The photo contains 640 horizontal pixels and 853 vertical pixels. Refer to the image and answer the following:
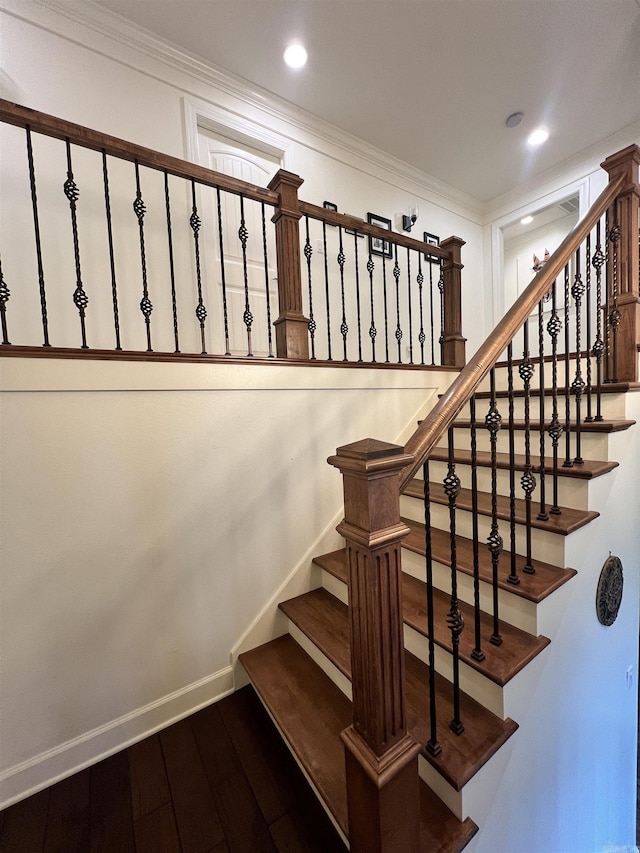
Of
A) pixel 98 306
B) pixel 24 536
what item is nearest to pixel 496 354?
pixel 24 536

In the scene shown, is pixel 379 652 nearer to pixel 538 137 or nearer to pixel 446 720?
pixel 446 720

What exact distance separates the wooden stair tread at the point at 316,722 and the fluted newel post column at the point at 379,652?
0.45ft

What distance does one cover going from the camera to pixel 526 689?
1108 millimetres

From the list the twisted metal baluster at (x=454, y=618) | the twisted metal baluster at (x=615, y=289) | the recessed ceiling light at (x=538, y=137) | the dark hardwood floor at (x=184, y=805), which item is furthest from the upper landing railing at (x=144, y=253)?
the recessed ceiling light at (x=538, y=137)

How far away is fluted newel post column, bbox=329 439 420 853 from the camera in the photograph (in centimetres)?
76

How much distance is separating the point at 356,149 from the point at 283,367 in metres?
2.58

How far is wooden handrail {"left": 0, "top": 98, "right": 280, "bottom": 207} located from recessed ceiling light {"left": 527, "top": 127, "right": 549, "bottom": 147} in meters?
2.91

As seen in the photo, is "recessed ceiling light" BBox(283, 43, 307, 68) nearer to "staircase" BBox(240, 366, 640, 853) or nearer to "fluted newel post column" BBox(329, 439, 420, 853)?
"staircase" BBox(240, 366, 640, 853)

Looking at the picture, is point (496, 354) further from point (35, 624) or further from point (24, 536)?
point (35, 624)

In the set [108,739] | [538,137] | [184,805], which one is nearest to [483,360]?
[184,805]

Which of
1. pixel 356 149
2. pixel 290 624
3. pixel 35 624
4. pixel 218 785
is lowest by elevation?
pixel 218 785

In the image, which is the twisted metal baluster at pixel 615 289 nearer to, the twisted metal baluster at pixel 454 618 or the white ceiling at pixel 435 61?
the twisted metal baluster at pixel 454 618

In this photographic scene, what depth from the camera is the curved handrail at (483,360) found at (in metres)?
0.86

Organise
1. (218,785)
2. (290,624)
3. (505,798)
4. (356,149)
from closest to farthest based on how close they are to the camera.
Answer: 1. (505,798)
2. (218,785)
3. (290,624)
4. (356,149)
